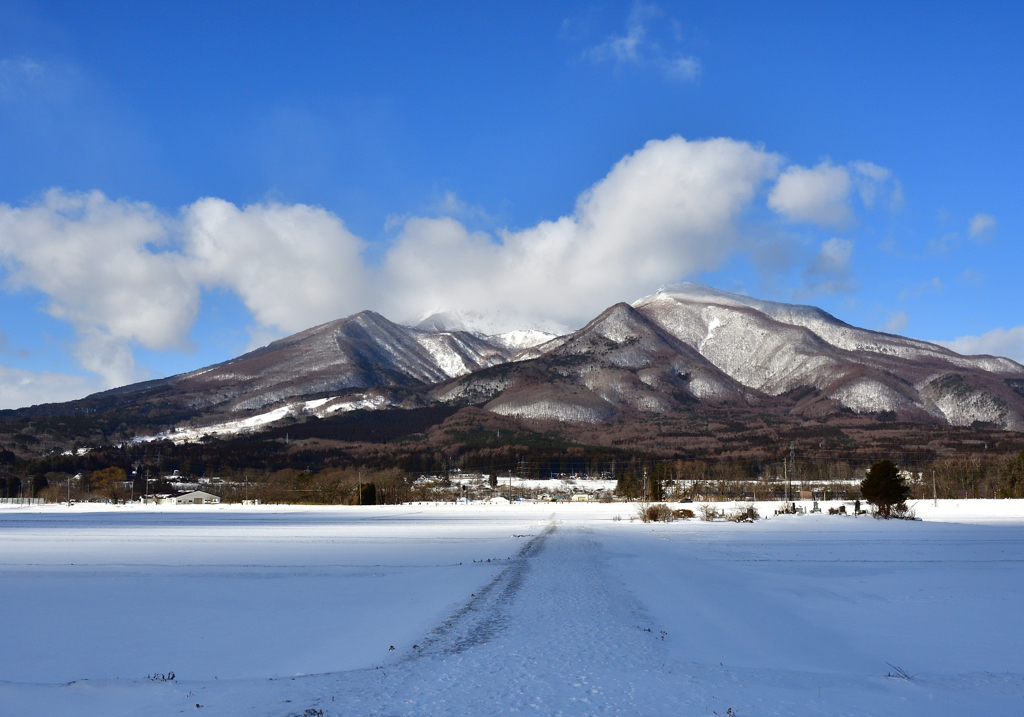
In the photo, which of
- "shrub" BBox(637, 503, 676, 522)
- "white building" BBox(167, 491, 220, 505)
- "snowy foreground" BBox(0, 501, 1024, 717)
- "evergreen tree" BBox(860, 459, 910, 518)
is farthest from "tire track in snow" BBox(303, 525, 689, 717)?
"white building" BBox(167, 491, 220, 505)

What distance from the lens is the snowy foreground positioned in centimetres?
956

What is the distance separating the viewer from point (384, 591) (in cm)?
1980

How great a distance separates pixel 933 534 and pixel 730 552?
21.8 metres

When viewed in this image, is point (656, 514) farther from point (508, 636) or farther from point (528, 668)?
point (528, 668)

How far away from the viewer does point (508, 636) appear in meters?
13.5

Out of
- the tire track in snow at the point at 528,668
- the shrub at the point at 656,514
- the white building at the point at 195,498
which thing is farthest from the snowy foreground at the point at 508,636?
the white building at the point at 195,498

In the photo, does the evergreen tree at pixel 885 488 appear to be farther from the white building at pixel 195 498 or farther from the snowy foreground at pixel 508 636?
the white building at pixel 195 498

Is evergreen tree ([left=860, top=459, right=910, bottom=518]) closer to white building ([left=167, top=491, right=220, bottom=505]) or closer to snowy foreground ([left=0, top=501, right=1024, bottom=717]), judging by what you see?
snowy foreground ([left=0, top=501, right=1024, bottom=717])

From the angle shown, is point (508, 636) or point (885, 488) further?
point (885, 488)

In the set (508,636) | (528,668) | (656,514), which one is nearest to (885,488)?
(656,514)

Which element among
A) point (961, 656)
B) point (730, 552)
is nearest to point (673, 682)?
point (961, 656)

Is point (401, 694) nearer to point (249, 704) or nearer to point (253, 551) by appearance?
point (249, 704)

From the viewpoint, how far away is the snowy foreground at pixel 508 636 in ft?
31.4

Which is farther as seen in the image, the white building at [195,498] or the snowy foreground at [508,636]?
the white building at [195,498]
